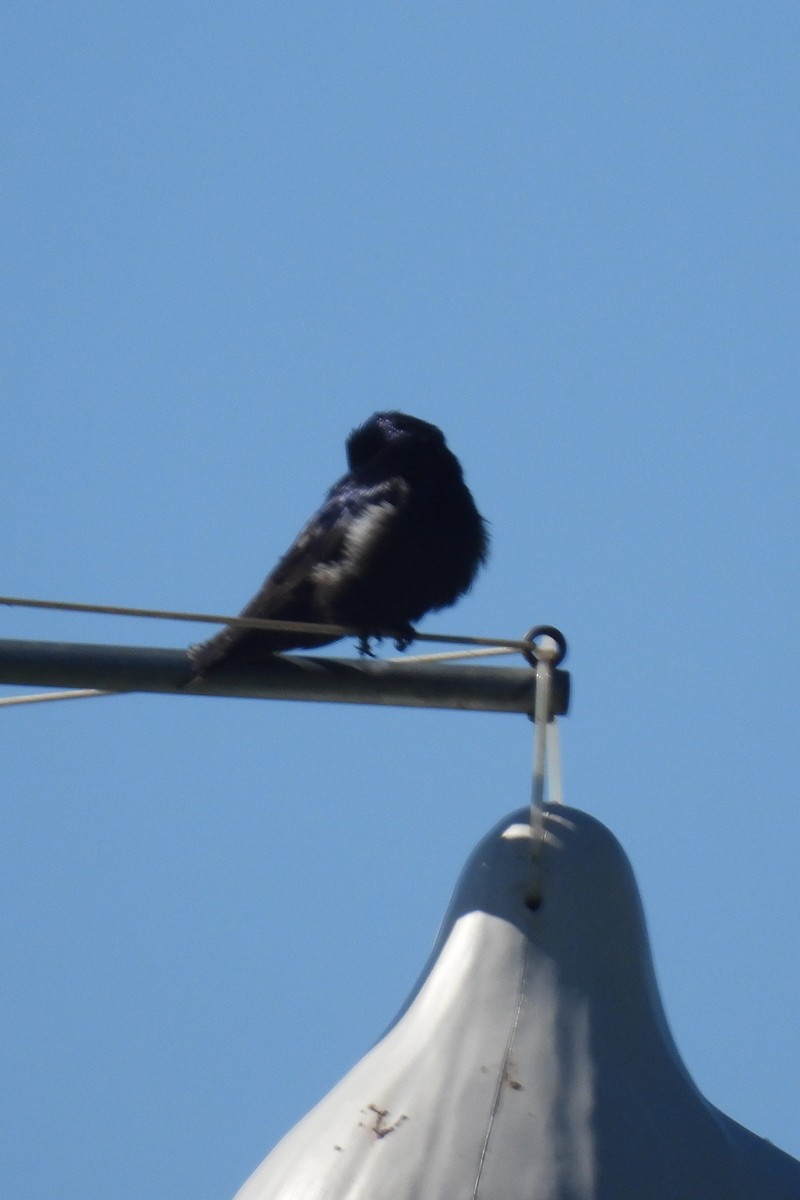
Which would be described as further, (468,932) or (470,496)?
(470,496)

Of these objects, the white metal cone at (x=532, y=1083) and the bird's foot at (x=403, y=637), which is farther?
the bird's foot at (x=403, y=637)

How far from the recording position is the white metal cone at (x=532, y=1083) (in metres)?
3.12

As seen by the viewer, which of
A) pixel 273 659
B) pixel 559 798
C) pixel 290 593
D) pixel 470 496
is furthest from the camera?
pixel 470 496

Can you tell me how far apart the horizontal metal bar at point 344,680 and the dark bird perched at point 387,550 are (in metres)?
1.76

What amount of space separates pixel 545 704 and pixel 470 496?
9.42ft

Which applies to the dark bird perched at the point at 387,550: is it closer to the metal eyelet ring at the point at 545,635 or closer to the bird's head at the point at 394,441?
the bird's head at the point at 394,441

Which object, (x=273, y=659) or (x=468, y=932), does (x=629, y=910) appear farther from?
(x=273, y=659)

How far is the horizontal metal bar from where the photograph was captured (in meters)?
3.84

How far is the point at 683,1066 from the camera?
3.42 m

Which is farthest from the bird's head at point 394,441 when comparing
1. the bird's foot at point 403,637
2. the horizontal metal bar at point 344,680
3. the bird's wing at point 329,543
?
the horizontal metal bar at point 344,680

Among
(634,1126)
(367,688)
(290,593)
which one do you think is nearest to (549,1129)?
(634,1126)

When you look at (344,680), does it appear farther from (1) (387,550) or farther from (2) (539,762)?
(1) (387,550)

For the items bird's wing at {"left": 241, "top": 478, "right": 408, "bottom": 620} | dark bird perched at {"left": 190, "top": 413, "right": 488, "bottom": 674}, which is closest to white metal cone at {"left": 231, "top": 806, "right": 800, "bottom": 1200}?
dark bird perched at {"left": 190, "top": 413, "right": 488, "bottom": 674}

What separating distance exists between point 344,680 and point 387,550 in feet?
7.55
